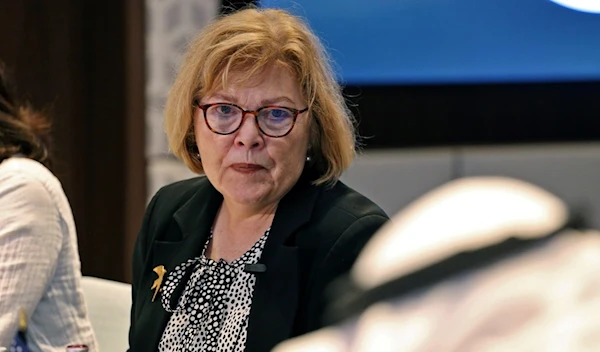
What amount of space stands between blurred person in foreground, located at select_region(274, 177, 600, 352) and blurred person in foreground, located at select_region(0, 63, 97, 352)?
1713 mm

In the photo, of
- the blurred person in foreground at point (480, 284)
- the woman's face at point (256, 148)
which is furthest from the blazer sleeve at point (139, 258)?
the blurred person in foreground at point (480, 284)

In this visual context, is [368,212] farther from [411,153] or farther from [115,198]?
[115,198]

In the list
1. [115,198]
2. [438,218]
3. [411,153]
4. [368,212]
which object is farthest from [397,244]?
[115,198]

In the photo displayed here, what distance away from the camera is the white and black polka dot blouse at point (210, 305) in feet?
5.19

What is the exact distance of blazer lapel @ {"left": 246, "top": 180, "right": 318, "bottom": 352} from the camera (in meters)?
1.54

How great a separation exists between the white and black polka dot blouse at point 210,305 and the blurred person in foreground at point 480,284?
1329 millimetres

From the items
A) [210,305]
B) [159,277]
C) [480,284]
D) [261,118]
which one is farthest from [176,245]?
[480,284]

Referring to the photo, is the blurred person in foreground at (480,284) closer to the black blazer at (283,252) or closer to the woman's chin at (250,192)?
the black blazer at (283,252)

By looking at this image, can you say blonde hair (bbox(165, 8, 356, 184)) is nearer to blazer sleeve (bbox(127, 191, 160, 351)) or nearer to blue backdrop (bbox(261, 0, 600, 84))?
blazer sleeve (bbox(127, 191, 160, 351))

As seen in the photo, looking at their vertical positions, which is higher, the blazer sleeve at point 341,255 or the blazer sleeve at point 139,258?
the blazer sleeve at point 341,255

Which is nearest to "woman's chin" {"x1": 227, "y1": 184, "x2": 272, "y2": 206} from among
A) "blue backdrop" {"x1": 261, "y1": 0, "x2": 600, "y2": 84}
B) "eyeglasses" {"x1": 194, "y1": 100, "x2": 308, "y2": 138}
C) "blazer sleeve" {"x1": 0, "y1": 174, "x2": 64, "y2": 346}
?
"eyeglasses" {"x1": 194, "y1": 100, "x2": 308, "y2": 138}

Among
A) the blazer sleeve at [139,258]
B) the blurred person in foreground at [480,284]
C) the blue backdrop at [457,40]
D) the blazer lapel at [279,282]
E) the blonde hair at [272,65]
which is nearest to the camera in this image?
the blurred person in foreground at [480,284]

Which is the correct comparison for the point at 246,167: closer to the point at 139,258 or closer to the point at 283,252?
the point at 283,252

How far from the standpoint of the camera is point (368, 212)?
1.67 m
